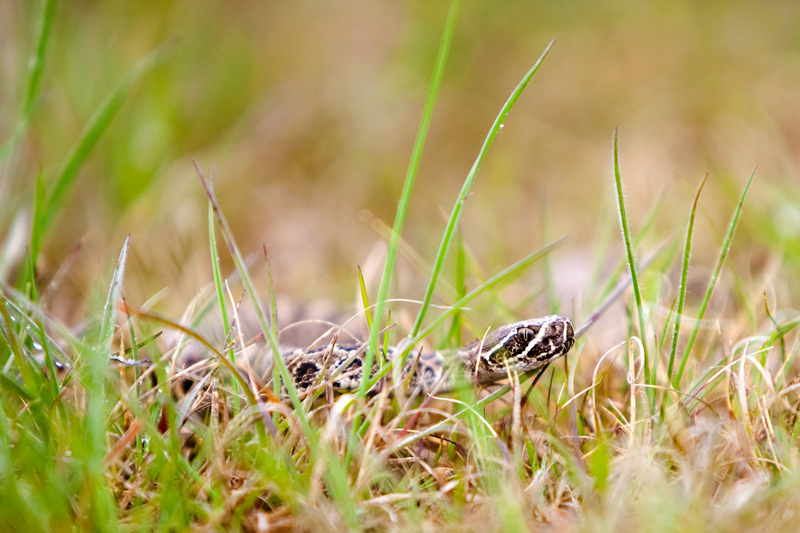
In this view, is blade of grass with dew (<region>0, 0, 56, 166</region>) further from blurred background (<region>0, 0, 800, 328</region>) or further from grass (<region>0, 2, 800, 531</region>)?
grass (<region>0, 2, 800, 531</region>)

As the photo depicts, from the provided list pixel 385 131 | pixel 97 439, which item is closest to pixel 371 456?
pixel 97 439

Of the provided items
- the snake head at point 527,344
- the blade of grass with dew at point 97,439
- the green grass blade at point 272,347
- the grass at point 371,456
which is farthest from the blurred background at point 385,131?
the blade of grass with dew at point 97,439

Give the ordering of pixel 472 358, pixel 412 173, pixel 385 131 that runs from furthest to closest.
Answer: pixel 385 131, pixel 472 358, pixel 412 173

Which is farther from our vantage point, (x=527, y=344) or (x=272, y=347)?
(x=527, y=344)

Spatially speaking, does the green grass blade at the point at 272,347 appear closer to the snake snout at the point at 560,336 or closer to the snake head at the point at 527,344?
the snake head at the point at 527,344

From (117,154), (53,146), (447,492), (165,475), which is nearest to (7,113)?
(53,146)

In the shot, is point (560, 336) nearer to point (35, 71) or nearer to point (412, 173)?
point (412, 173)
